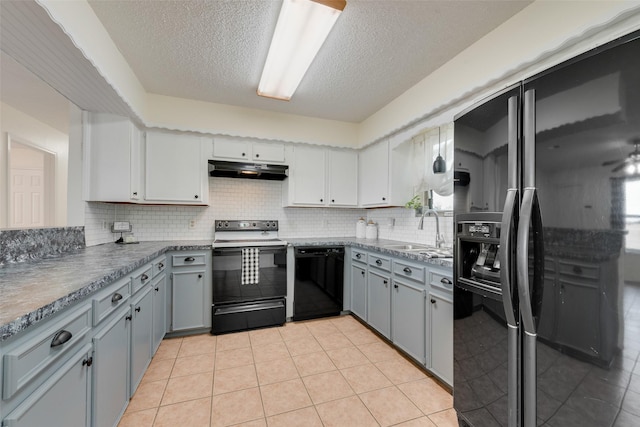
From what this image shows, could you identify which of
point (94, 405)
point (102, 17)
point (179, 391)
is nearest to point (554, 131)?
point (94, 405)

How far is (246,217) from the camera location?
11.5 ft

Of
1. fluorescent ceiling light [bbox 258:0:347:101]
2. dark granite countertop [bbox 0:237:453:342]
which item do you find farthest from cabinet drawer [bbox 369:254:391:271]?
fluorescent ceiling light [bbox 258:0:347:101]

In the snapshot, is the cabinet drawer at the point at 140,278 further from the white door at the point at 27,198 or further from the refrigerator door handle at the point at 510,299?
the refrigerator door handle at the point at 510,299

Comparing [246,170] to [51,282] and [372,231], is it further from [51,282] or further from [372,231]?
[51,282]

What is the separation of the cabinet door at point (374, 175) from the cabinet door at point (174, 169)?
2.01 m

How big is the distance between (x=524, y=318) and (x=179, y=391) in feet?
7.03

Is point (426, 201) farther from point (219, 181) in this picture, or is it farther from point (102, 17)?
point (102, 17)

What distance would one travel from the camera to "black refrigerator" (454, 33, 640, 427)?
0.85 meters

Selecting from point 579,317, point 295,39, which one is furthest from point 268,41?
point 579,317

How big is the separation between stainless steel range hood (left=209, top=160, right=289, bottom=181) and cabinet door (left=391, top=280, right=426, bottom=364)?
1.87m

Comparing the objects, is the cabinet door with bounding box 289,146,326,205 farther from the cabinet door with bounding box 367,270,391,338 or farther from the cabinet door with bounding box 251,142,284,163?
the cabinet door with bounding box 367,270,391,338

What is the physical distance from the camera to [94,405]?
1.21m

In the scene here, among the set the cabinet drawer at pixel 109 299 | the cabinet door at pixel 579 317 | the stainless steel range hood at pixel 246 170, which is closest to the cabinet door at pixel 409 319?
the cabinet door at pixel 579 317

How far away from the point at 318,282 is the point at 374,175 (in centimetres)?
152
